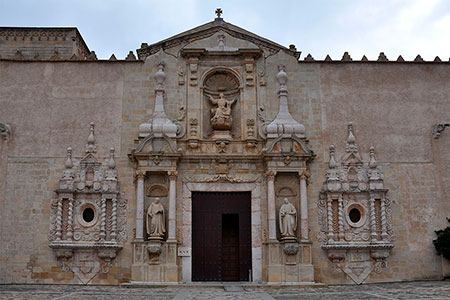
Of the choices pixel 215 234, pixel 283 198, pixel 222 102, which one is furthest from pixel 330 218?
pixel 222 102

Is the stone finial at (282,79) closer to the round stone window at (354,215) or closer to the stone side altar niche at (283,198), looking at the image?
the stone side altar niche at (283,198)

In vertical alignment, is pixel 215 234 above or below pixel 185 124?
below

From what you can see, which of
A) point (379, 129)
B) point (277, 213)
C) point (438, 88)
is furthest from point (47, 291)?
point (438, 88)

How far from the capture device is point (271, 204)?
14836mm

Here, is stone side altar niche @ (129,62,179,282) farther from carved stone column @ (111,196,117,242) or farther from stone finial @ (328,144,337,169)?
stone finial @ (328,144,337,169)

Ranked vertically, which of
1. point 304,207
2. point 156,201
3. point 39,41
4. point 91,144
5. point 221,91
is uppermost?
point 39,41

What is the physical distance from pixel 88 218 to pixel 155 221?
1.91m

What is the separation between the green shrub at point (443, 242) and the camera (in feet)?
48.1

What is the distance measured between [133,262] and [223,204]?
9.40ft

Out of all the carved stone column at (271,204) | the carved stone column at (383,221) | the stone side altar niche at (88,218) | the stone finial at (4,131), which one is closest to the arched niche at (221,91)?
the carved stone column at (271,204)

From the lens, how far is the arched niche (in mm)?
15875

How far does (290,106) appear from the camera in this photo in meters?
15.9

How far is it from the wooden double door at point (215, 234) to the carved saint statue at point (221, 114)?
1.88 m

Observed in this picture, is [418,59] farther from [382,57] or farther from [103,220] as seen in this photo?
[103,220]
